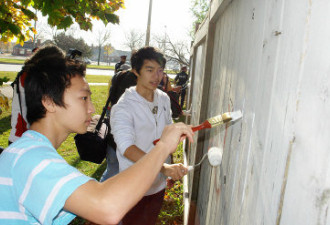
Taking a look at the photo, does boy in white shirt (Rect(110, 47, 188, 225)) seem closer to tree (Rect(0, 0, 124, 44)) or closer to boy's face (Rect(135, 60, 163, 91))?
boy's face (Rect(135, 60, 163, 91))

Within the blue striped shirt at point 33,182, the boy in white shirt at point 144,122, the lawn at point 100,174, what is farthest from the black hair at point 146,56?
the lawn at point 100,174

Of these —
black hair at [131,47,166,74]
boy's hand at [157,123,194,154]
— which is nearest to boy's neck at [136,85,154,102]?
black hair at [131,47,166,74]

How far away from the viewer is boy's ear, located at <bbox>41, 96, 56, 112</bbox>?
53.1 inches

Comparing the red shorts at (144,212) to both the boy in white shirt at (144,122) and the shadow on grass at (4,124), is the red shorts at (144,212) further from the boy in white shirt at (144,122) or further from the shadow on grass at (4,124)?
the shadow on grass at (4,124)

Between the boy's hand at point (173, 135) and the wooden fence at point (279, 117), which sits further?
the boy's hand at point (173, 135)

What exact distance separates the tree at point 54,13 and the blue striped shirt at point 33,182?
80.1 inches

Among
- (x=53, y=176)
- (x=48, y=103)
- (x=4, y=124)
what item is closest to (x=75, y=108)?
(x=48, y=103)

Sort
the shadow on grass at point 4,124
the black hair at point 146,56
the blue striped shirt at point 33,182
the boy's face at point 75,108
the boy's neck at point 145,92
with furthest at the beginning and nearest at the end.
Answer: the shadow on grass at point 4,124
the black hair at point 146,56
the boy's neck at point 145,92
the boy's face at point 75,108
the blue striped shirt at point 33,182

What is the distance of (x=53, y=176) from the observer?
103cm

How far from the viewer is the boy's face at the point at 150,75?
99.7 inches

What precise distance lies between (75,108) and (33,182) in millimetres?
469

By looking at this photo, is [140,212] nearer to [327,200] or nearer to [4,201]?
[4,201]

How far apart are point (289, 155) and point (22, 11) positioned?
3.33m

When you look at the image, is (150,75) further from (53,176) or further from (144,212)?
(53,176)
